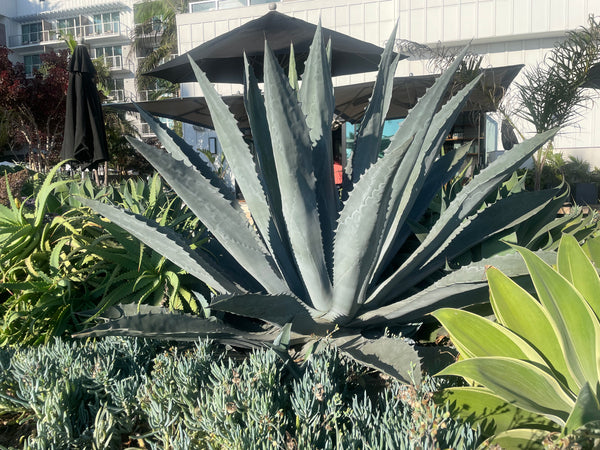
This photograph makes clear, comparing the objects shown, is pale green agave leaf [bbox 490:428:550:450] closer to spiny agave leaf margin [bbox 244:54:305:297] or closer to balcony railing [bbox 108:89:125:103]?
spiny agave leaf margin [bbox 244:54:305:297]

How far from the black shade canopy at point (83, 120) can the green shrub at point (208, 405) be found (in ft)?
17.9

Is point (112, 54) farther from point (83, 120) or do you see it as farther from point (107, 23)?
point (83, 120)

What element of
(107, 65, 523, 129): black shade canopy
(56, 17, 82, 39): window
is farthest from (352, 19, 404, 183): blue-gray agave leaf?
(56, 17, 82, 39): window

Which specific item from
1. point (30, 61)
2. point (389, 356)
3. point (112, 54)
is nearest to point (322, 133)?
point (389, 356)

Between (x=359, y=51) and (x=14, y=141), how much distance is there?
18512 mm

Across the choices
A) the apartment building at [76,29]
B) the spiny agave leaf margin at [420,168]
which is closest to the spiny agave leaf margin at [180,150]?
the spiny agave leaf margin at [420,168]

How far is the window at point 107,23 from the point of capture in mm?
27969

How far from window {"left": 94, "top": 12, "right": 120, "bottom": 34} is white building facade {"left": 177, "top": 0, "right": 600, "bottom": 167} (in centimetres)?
1850

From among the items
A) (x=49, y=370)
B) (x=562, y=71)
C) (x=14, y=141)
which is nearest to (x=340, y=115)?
(x=562, y=71)

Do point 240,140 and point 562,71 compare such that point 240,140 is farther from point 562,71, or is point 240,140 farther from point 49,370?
point 562,71

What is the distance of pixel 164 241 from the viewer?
1494 mm

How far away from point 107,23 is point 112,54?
6.28 feet

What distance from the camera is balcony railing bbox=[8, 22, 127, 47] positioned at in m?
27.7

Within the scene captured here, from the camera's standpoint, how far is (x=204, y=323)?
4.52 feet
